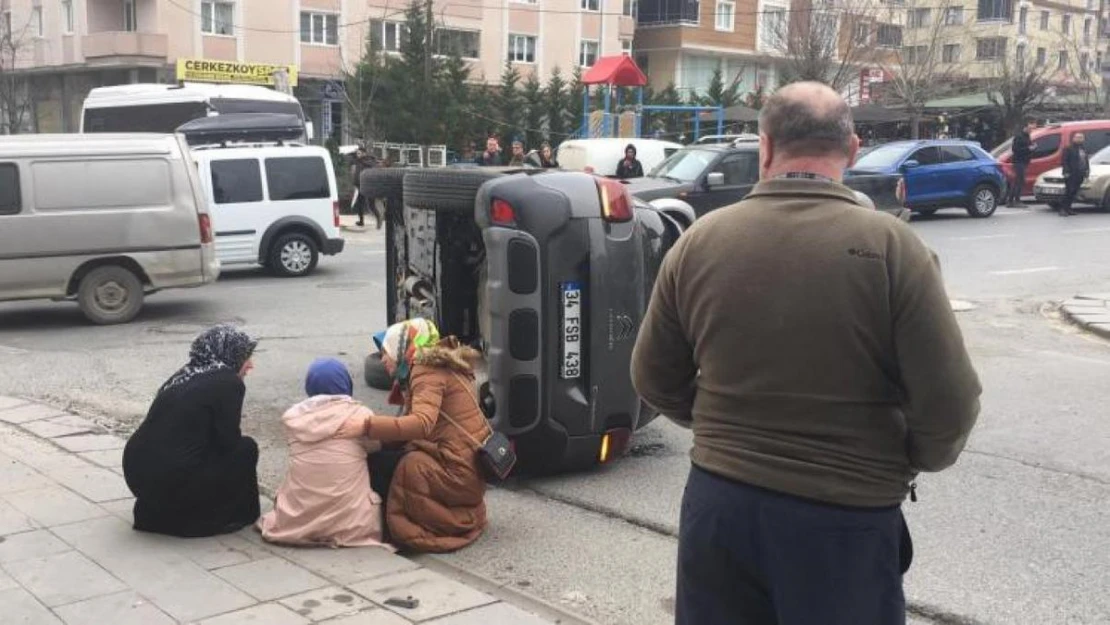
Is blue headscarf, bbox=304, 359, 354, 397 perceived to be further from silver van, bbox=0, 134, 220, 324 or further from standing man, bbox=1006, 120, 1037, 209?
standing man, bbox=1006, 120, 1037, 209

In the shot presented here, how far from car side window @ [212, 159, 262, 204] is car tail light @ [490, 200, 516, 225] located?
34.4ft

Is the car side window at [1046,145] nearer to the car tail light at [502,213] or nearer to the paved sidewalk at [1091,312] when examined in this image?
the paved sidewalk at [1091,312]

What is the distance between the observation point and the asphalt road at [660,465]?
15.4ft

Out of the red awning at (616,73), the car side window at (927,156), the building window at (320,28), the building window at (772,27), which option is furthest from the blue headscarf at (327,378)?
the building window at (772,27)

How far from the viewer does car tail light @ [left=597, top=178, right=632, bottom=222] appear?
19.8ft

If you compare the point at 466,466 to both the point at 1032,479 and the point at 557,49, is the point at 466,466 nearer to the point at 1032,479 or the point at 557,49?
the point at 1032,479

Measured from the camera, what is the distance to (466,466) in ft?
16.9

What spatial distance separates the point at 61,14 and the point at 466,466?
45.0 meters

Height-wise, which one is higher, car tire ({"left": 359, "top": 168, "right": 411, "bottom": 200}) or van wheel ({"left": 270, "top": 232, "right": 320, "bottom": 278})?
car tire ({"left": 359, "top": 168, "right": 411, "bottom": 200})

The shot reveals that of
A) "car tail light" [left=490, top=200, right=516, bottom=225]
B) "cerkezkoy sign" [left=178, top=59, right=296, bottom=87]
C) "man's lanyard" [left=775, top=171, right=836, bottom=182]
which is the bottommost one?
"car tail light" [left=490, top=200, right=516, bottom=225]

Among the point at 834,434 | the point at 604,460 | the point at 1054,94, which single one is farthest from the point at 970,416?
the point at 1054,94

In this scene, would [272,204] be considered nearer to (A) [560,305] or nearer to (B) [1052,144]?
(A) [560,305]

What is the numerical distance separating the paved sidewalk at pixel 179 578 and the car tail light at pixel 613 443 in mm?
1670

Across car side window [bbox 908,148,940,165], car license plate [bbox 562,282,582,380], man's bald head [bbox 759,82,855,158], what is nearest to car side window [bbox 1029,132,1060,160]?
car side window [bbox 908,148,940,165]
